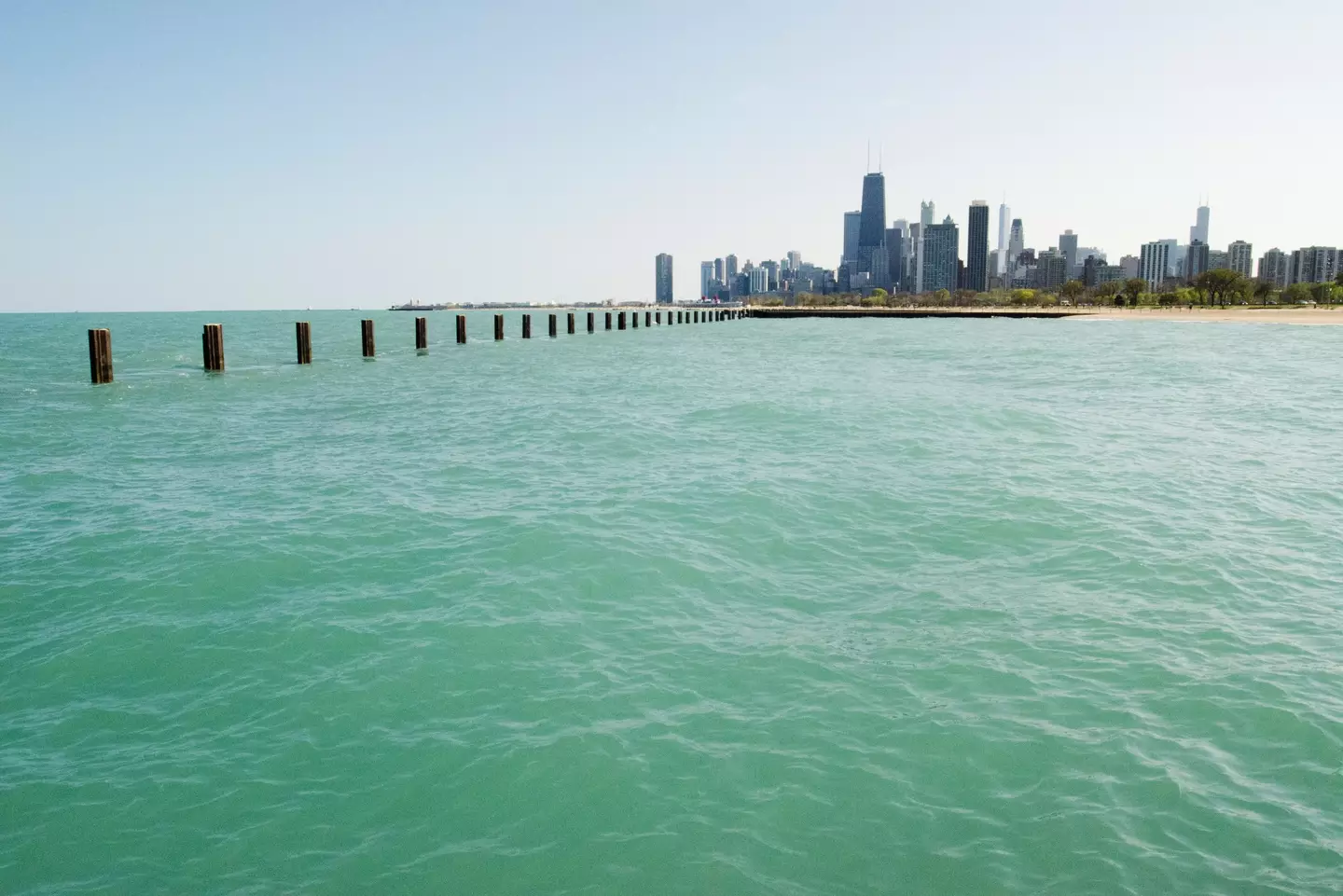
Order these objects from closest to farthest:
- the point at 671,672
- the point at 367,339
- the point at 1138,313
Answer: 1. the point at 671,672
2. the point at 367,339
3. the point at 1138,313

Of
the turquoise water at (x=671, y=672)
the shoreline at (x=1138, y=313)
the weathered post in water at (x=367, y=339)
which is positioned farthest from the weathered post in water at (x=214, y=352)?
the shoreline at (x=1138, y=313)

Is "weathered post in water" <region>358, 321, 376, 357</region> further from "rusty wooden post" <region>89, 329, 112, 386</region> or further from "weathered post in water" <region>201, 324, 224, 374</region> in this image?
"rusty wooden post" <region>89, 329, 112, 386</region>

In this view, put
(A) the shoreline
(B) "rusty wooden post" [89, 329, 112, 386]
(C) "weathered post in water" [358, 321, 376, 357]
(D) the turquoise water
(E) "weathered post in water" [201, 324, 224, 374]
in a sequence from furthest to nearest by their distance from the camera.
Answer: (A) the shoreline, (C) "weathered post in water" [358, 321, 376, 357], (E) "weathered post in water" [201, 324, 224, 374], (B) "rusty wooden post" [89, 329, 112, 386], (D) the turquoise water

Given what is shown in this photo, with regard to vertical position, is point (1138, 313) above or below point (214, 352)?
above

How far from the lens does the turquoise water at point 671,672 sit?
543 cm

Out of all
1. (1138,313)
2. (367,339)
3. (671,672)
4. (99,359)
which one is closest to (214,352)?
(99,359)

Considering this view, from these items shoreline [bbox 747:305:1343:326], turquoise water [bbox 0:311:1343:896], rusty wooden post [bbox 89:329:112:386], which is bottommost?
turquoise water [bbox 0:311:1343:896]

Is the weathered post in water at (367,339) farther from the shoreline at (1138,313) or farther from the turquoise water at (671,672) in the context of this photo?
the shoreline at (1138,313)

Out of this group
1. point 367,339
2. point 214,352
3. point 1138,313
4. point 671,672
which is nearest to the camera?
point 671,672

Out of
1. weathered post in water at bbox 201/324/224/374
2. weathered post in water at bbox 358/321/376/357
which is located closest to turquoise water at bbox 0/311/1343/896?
weathered post in water at bbox 201/324/224/374

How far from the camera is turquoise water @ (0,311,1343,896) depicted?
543 cm

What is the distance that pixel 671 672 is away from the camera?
7777mm

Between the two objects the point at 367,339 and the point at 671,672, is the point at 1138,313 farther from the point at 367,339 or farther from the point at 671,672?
the point at 671,672

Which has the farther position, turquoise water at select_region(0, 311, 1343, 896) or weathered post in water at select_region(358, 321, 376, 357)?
weathered post in water at select_region(358, 321, 376, 357)
